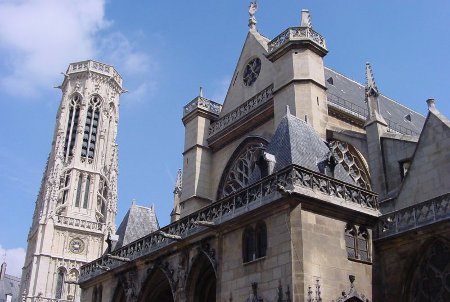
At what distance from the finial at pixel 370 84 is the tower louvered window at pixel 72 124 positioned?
37.4 meters

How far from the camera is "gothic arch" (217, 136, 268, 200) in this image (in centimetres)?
2205

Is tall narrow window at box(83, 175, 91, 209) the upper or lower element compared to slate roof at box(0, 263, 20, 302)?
upper

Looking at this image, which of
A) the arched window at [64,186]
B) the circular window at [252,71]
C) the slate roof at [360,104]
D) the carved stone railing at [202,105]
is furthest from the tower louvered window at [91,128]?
the slate roof at [360,104]

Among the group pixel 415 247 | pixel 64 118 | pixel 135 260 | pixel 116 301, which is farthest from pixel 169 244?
pixel 64 118

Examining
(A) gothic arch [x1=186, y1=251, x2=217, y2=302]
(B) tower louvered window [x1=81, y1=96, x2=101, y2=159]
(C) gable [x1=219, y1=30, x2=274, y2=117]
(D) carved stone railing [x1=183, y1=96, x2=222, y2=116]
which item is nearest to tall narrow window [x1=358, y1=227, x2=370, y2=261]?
(A) gothic arch [x1=186, y1=251, x2=217, y2=302]

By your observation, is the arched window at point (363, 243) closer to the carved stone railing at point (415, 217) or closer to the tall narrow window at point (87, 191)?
the carved stone railing at point (415, 217)

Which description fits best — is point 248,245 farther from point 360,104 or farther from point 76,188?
point 76,188

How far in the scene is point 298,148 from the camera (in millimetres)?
14375

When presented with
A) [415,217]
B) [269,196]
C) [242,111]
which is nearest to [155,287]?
[269,196]

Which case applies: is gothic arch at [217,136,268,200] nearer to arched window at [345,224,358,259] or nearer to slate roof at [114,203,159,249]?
slate roof at [114,203,159,249]

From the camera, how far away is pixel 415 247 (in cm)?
1310

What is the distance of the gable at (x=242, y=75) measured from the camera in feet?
77.3

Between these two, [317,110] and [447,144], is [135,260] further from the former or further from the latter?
[447,144]

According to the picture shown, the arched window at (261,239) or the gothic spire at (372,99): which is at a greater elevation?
the gothic spire at (372,99)
